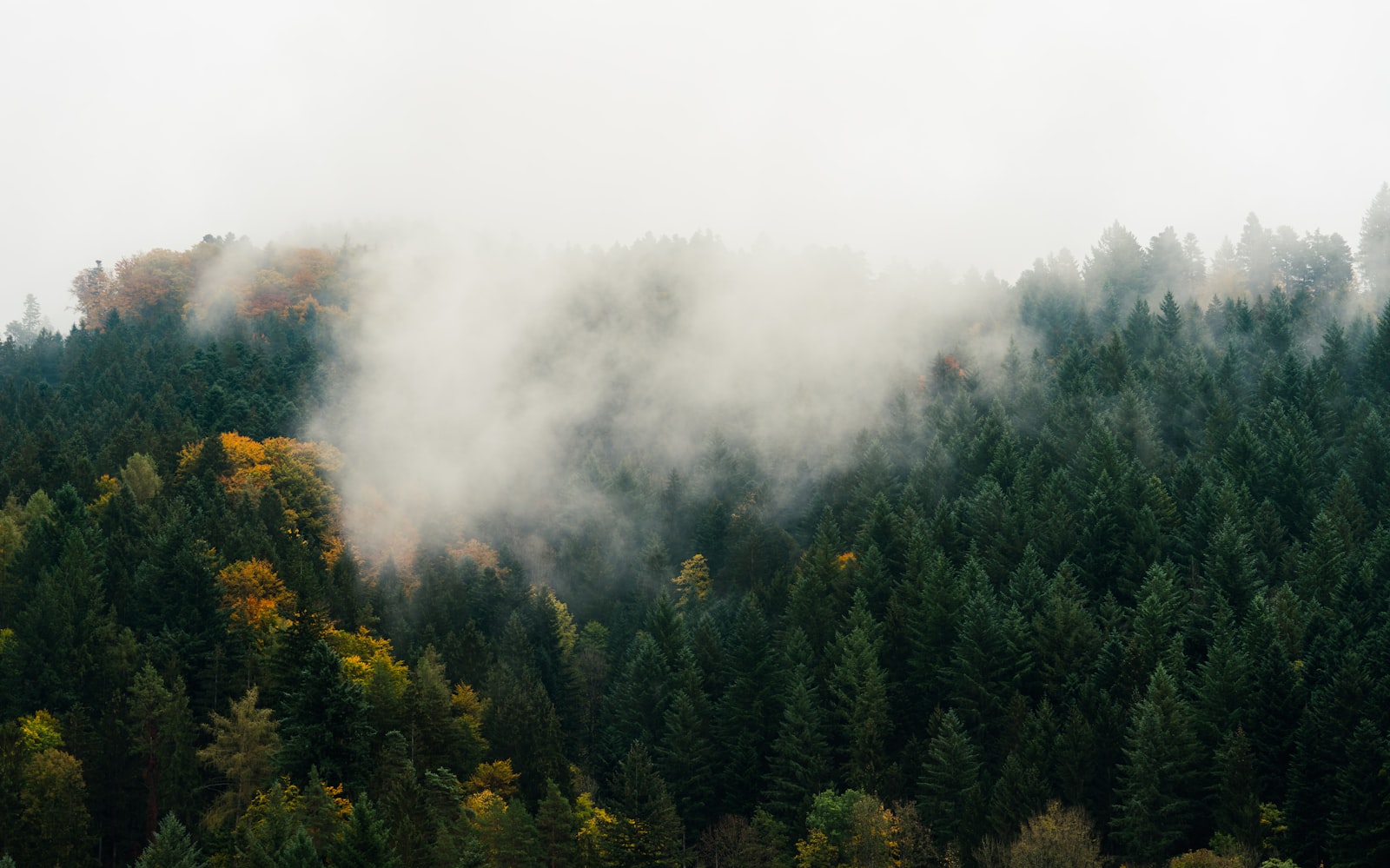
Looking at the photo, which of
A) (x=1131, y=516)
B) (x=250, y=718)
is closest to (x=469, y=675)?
(x=250, y=718)

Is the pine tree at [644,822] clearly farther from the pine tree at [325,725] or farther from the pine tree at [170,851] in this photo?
the pine tree at [170,851]

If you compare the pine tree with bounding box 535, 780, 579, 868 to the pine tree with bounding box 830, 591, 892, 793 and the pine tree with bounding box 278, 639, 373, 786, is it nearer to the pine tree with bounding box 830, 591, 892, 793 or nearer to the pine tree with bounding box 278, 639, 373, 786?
the pine tree with bounding box 278, 639, 373, 786

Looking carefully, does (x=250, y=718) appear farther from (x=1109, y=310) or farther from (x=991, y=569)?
(x=1109, y=310)

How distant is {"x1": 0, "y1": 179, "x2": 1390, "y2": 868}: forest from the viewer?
203 ft

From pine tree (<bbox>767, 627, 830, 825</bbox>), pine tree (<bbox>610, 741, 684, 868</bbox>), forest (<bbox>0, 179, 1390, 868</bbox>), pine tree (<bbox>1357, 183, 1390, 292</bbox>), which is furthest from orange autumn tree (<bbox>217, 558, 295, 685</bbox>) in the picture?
pine tree (<bbox>1357, 183, 1390, 292</bbox>)

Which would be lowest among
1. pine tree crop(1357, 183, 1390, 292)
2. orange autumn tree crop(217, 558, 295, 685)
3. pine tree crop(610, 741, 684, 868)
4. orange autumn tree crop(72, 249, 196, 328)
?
pine tree crop(610, 741, 684, 868)

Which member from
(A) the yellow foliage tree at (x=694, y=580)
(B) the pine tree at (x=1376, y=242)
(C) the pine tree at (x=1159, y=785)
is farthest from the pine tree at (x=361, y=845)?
(B) the pine tree at (x=1376, y=242)

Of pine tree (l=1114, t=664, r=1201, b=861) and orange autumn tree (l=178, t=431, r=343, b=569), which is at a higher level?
orange autumn tree (l=178, t=431, r=343, b=569)

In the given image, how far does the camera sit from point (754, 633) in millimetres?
86125

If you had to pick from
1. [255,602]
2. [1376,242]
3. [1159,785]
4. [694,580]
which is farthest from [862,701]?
[1376,242]

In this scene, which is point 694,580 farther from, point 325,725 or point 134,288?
point 134,288

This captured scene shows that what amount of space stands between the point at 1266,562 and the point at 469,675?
5830 cm

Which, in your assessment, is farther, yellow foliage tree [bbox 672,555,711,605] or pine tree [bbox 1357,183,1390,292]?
pine tree [bbox 1357,183,1390,292]

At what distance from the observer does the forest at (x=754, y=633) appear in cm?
6175
